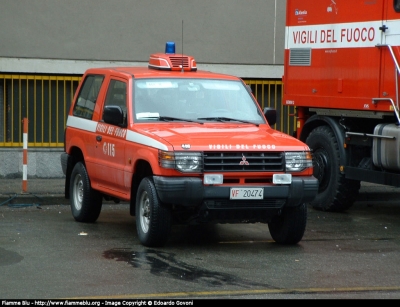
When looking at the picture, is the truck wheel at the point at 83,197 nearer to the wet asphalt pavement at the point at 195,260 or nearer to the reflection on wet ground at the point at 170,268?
the wet asphalt pavement at the point at 195,260

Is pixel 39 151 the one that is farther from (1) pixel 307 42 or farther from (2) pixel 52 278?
(2) pixel 52 278

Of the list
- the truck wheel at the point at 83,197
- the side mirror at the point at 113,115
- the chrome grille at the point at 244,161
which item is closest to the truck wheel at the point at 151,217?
the chrome grille at the point at 244,161

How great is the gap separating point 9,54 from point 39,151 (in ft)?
5.79

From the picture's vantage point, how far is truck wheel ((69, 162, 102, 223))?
11.1 m

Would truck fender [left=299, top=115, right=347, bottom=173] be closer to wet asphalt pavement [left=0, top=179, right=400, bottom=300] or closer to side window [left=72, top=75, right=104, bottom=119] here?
wet asphalt pavement [left=0, top=179, right=400, bottom=300]

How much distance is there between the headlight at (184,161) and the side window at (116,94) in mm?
1428

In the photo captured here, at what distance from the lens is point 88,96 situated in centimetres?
1136

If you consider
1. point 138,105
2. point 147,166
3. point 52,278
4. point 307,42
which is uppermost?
point 307,42

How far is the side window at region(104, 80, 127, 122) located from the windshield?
21 cm

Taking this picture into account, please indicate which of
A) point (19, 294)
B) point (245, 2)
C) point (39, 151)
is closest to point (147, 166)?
point (19, 294)

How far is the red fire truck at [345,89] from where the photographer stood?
37.6 feet

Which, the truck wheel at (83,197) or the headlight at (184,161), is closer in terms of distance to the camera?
the headlight at (184,161)

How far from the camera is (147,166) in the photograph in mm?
9750

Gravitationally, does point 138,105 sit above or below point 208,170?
above
